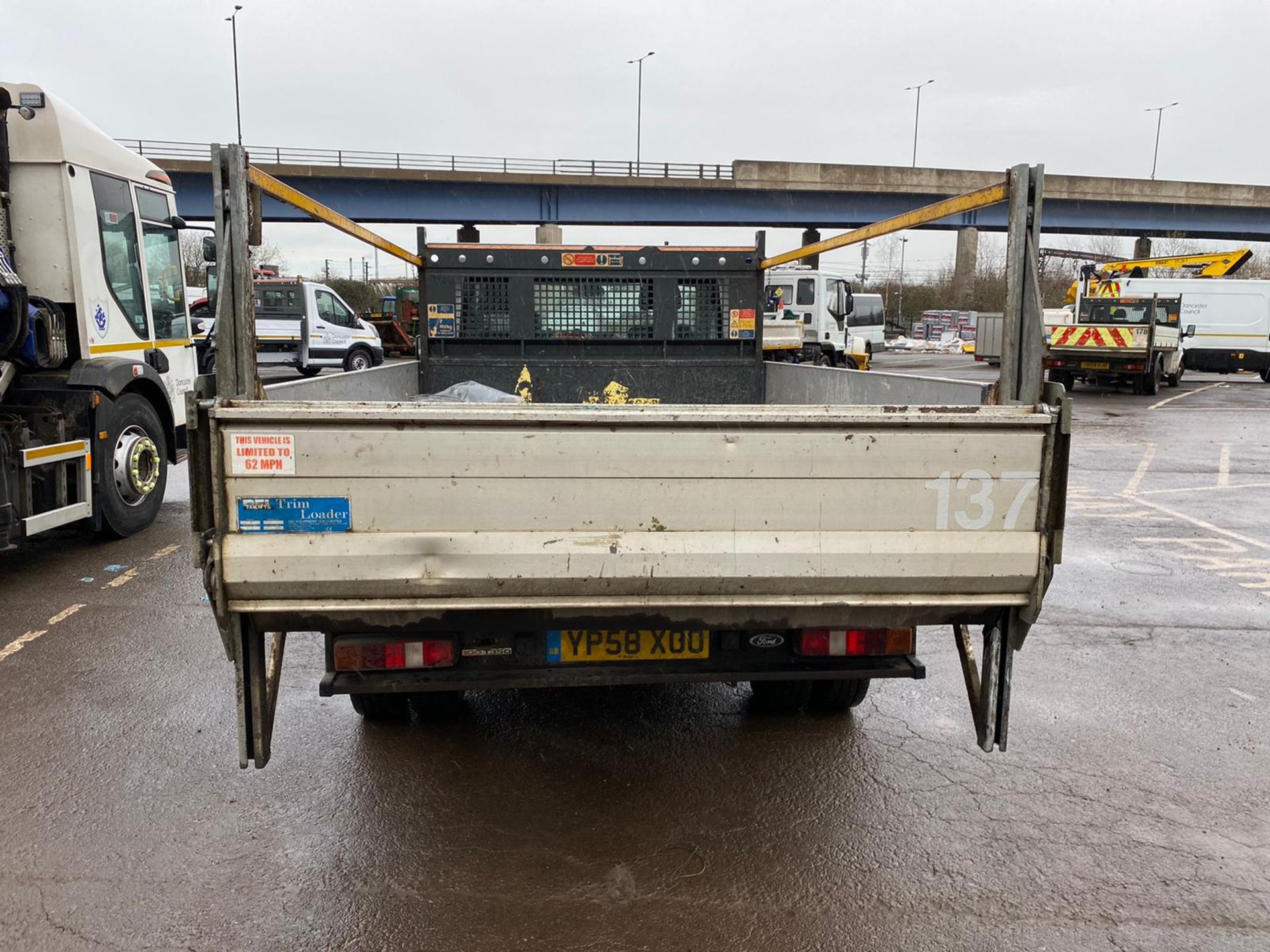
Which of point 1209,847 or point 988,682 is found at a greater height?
point 988,682

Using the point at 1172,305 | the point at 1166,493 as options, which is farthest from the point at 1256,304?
the point at 1166,493

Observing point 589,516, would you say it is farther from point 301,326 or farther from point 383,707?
point 301,326

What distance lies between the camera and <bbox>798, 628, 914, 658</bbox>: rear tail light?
3.38m

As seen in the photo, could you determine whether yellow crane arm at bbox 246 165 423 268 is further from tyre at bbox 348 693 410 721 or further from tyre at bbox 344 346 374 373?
tyre at bbox 344 346 374 373

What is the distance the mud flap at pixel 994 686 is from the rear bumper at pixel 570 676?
389 mm

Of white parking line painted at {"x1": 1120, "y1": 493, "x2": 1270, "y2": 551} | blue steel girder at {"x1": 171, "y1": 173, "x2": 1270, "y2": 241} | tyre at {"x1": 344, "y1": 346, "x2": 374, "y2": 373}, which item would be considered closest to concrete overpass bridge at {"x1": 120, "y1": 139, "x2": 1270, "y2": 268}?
blue steel girder at {"x1": 171, "y1": 173, "x2": 1270, "y2": 241}

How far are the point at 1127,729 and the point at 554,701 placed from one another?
2.66m

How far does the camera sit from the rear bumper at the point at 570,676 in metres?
3.27

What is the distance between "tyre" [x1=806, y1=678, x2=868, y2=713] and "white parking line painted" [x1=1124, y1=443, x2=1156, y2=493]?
741cm

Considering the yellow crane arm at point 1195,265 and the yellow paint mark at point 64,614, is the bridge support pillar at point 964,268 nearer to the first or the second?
the yellow crane arm at point 1195,265

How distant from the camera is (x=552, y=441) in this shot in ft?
9.05

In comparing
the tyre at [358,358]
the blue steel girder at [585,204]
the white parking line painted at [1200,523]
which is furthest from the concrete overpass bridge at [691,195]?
the white parking line painted at [1200,523]

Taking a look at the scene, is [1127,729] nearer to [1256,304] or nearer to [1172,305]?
[1172,305]

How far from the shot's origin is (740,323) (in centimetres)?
640
